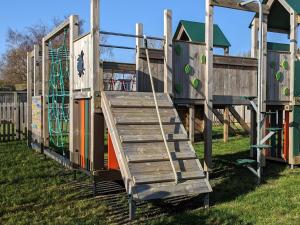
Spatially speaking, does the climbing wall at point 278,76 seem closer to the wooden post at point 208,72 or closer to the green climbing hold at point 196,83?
the wooden post at point 208,72

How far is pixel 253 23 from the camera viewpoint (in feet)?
33.8

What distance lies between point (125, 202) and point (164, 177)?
1.19m

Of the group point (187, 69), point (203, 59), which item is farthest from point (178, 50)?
point (203, 59)

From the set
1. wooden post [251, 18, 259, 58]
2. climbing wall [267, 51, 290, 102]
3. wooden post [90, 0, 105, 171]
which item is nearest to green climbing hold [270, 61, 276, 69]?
climbing wall [267, 51, 290, 102]

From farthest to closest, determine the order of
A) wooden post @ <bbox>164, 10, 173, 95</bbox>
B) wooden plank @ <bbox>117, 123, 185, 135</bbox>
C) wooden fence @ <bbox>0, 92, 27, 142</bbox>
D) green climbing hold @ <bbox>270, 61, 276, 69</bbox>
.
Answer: wooden fence @ <bbox>0, 92, 27, 142</bbox> < green climbing hold @ <bbox>270, 61, 276, 69</bbox> < wooden post @ <bbox>164, 10, 173, 95</bbox> < wooden plank @ <bbox>117, 123, 185, 135</bbox>

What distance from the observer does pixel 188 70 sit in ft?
26.2

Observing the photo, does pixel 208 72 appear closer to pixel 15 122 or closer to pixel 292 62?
pixel 292 62

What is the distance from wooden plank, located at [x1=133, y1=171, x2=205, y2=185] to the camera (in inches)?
211

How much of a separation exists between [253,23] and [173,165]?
612 cm

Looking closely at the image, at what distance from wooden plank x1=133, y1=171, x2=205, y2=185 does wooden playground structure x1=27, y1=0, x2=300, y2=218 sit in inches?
0.6

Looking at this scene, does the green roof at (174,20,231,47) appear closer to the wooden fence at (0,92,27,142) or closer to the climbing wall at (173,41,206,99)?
the wooden fence at (0,92,27,142)

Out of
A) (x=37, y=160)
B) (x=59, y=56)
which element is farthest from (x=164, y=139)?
(x=59, y=56)

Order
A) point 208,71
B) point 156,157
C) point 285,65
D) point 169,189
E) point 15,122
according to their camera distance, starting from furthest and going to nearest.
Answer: point 15,122 < point 285,65 < point 208,71 < point 156,157 < point 169,189

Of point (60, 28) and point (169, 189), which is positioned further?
point (60, 28)
